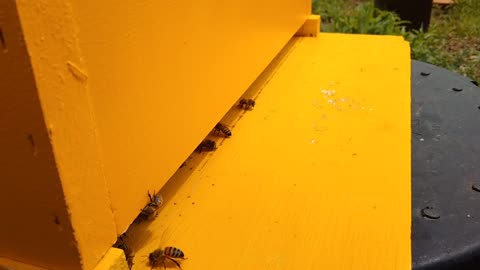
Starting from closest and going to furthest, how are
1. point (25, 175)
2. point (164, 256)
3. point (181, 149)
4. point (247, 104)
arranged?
1. point (25, 175)
2. point (164, 256)
3. point (181, 149)
4. point (247, 104)

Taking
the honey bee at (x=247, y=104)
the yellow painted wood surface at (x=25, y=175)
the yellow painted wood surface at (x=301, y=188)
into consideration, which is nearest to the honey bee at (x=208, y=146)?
the yellow painted wood surface at (x=301, y=188)

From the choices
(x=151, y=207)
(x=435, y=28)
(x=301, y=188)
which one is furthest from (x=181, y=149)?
(x=435, y=28)

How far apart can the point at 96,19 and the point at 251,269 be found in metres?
0.43

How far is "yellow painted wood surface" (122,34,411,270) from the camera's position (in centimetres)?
76

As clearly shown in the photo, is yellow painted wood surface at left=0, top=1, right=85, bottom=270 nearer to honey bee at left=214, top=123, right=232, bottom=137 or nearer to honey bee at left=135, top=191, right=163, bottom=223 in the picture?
honey bee at left=135, top=191, right=163, bottom=223

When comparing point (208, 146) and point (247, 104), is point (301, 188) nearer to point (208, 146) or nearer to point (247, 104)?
point (208, 146)

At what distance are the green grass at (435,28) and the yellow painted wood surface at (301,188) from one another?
7.03 ft

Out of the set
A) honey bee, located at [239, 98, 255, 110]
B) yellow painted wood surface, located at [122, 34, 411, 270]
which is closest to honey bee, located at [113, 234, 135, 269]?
yellow painted wood surface, located at [122, 34, 411, 270]

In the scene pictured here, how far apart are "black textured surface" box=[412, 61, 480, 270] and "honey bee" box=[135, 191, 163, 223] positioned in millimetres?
604

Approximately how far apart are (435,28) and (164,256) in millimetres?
A: 4218

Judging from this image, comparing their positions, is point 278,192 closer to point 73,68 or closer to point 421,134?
point 73,68

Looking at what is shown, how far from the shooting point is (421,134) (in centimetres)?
161

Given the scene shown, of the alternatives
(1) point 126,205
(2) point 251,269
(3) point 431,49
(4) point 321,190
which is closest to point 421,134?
(4) point 321,190

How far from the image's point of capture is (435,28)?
4301 millimetres
